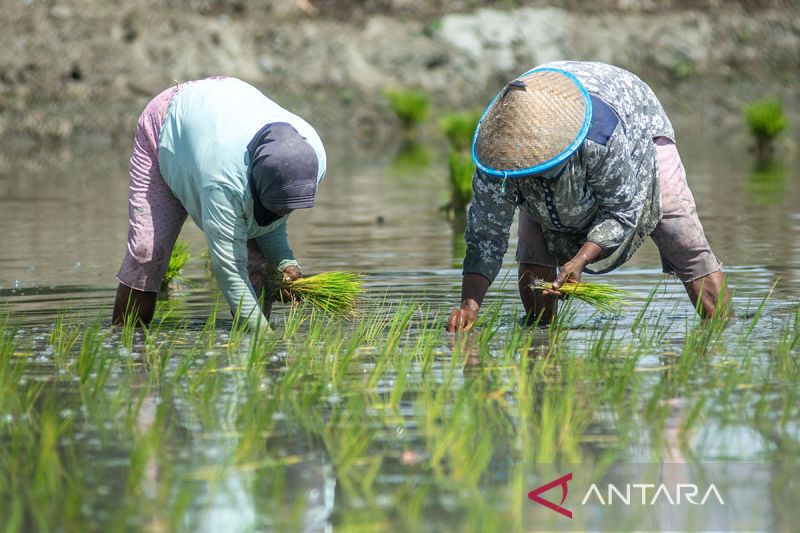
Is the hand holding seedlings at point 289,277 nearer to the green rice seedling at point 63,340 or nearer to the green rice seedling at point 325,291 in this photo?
the green rice seedling at point 325,291

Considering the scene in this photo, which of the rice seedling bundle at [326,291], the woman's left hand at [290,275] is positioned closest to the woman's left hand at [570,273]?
the rice seedling bundle at [326,291]

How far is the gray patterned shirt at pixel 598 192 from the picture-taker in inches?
193

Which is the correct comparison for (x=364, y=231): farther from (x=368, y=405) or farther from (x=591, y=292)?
(x=368, y=405)

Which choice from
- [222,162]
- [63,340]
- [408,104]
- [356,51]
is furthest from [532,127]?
[356,51]

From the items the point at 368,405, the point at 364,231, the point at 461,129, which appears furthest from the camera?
the point at 461,129

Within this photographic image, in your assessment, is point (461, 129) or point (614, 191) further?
point (461, 129)

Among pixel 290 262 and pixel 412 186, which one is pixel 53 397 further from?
pixel 412 186

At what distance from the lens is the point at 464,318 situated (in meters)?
5.34

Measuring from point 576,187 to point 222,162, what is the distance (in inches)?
53.1

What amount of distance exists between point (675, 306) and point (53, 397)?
112 inches

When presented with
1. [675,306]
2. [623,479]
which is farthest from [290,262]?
[623,479]

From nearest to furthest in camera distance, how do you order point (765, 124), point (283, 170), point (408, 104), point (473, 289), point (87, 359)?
point (87, 359) < point (283, 170) < point (473, 289) < point (765, 124) < point (408, 104)

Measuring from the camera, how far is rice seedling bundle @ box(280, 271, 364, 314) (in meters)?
5.76

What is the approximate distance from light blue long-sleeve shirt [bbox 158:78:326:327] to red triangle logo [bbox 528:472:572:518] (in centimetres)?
197
